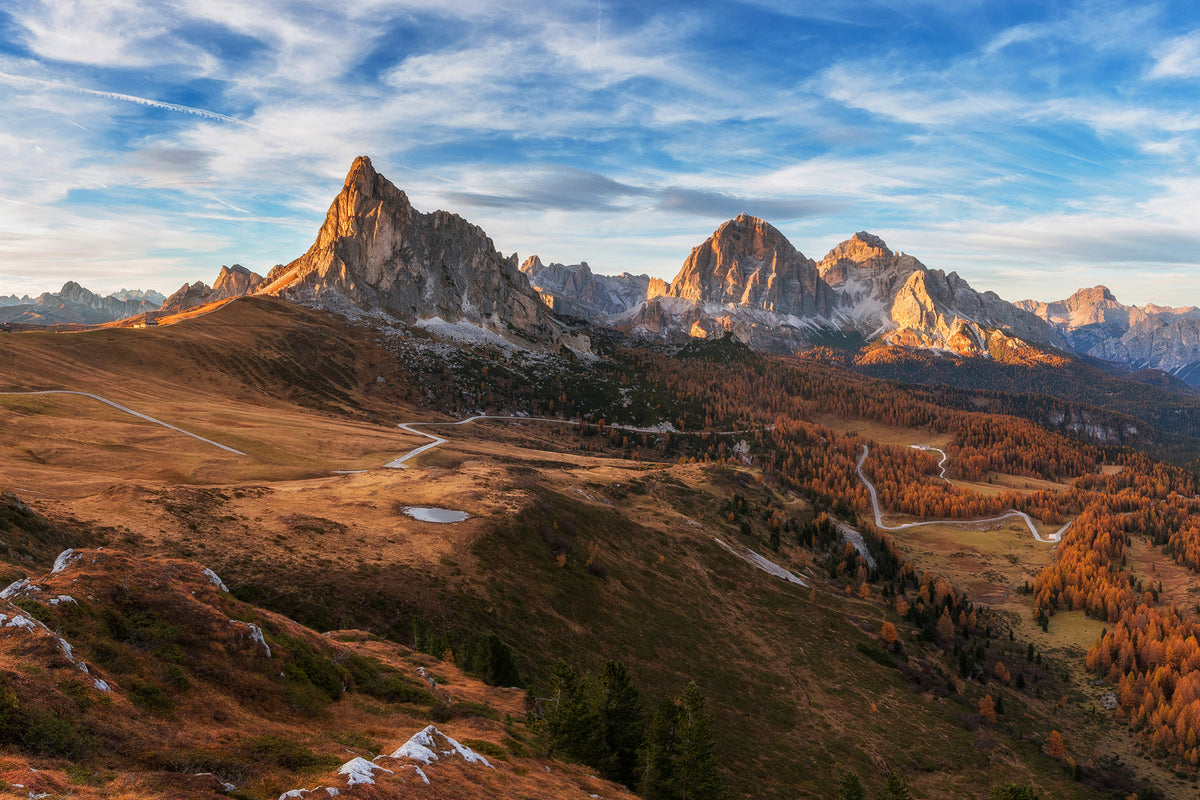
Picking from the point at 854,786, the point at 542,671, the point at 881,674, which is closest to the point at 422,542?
the point at 542,671

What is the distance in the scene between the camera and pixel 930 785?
70188 millimetres

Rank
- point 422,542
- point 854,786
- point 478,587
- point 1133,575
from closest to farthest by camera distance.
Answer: point 854,786, point 478,587, point 422,542, point 1133,575

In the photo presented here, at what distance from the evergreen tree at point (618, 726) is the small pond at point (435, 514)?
116 feet

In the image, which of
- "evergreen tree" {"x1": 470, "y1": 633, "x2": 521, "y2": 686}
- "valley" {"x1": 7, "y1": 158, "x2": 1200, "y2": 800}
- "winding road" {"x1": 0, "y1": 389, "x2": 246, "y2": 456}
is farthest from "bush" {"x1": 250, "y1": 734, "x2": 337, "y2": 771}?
"winding road" {"x1": 0, "y1": 389, "x2": 246, "y2": 456}

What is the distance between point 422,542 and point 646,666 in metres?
29.8

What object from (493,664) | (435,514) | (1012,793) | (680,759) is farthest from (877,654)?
(493,664)

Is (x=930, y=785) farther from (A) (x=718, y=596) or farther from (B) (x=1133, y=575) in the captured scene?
(B) (x=1133, y=575)

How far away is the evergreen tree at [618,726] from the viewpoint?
4150cm

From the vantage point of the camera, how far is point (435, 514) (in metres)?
75.6

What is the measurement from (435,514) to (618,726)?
4032 centimetres

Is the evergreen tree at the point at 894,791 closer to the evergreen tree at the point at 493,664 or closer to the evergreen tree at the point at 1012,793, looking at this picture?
the evergreen tree at the point at 1012,793

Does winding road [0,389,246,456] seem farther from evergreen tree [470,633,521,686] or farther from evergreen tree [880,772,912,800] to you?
evergreen tree [880,772,912,800]

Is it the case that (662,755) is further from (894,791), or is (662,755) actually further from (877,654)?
(877,654)

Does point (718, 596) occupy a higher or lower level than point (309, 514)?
lower
